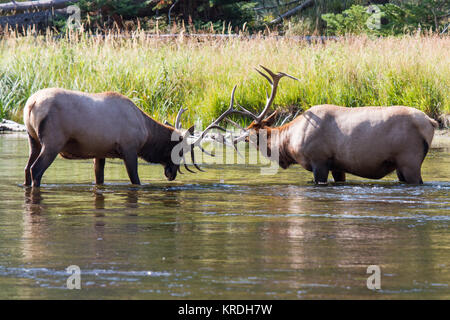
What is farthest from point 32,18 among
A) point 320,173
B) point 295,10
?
point 320,173

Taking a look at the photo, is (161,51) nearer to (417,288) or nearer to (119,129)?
(119,129)

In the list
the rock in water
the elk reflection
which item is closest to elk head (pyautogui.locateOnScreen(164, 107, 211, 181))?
the elk reflection

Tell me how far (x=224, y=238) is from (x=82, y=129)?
3603 millimetres

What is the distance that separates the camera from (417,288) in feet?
17.6

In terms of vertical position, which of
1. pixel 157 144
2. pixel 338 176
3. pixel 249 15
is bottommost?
pixel 338 176

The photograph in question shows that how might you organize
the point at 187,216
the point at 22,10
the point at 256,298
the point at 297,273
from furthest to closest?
1. the point at 22,10
2. the point at 187,216
3. the point at 297,273
4. the point at 256,298

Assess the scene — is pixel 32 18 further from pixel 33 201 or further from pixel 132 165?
pixel 33 201

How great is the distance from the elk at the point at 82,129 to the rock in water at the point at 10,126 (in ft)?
23.9

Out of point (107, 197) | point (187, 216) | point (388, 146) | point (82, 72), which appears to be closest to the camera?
point (187, 216)

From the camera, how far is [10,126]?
18016mm

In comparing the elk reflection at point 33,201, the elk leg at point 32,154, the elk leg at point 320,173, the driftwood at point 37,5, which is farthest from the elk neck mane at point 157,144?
the driftwood at point 37,5

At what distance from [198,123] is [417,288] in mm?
11745

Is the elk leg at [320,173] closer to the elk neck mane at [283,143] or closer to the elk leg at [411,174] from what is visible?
the elk neck mane at [283,143]

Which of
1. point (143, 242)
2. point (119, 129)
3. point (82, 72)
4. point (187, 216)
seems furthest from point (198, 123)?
point (143, 242)
